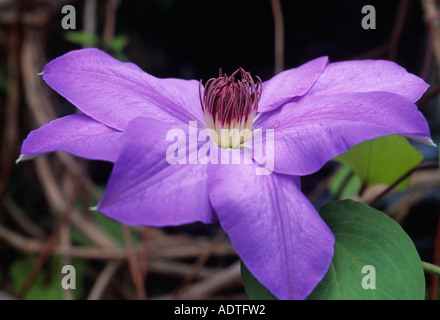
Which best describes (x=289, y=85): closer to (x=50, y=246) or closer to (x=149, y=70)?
(x=50, y=246)

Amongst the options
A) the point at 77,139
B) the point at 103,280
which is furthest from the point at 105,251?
the point at 77,139

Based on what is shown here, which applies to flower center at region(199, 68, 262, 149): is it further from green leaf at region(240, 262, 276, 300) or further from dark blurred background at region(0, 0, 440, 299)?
dark blurred background at region(0, 0, 440, 299)

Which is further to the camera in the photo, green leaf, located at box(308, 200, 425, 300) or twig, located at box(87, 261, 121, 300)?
twig, located at box(87, 261, 121, 300)

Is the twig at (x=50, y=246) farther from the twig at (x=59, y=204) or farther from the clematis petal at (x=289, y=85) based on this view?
the clematis petal at (x=289, y=85)

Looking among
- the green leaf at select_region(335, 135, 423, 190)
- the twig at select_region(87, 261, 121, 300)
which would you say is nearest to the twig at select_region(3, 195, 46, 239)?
the twig at select_region(87, 261, 121, 300)

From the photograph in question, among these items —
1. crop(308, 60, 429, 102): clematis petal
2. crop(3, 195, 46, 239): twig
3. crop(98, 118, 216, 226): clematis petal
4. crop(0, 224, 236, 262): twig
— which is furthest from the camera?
crop(3, 195, 46, 239): twig
